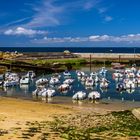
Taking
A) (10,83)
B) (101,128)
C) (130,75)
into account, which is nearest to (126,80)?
(130,75)

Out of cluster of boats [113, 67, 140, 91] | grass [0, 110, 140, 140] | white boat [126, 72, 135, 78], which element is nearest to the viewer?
grass [0, 110, 140, 140]

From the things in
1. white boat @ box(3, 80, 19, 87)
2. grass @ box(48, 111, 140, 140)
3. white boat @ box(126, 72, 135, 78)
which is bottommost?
grass @ box(48, 111, 140, 140)

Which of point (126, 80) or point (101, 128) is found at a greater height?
point (126, 80)

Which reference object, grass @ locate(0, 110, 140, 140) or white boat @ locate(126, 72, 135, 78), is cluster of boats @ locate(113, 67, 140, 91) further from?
grass @ locate(0, 110, 140, 140)

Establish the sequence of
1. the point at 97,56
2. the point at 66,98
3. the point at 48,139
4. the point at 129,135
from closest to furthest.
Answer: the point at 48,139
the point at 129,135
the point at 66,98
the point at 97,56

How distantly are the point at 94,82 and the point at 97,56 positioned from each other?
81.8 m

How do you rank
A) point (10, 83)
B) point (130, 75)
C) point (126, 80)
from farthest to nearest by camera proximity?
point (130, 75)
point (126, 80)
point (10, 83)

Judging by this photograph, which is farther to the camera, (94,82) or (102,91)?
(94,82)

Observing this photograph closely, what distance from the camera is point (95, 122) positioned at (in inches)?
1288

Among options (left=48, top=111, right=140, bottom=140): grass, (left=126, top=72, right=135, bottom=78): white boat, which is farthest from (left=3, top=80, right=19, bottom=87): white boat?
(left=48, top=111, right=140, bottom=140): grass

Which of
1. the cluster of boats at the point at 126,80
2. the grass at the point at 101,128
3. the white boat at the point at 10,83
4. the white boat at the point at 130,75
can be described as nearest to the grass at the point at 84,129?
the grass at the point at 101,128

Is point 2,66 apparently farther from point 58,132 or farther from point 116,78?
point 58,132

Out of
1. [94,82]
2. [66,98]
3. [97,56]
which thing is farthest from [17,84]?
[97,56]

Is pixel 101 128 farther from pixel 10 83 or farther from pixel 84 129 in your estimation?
pixel 10 83
